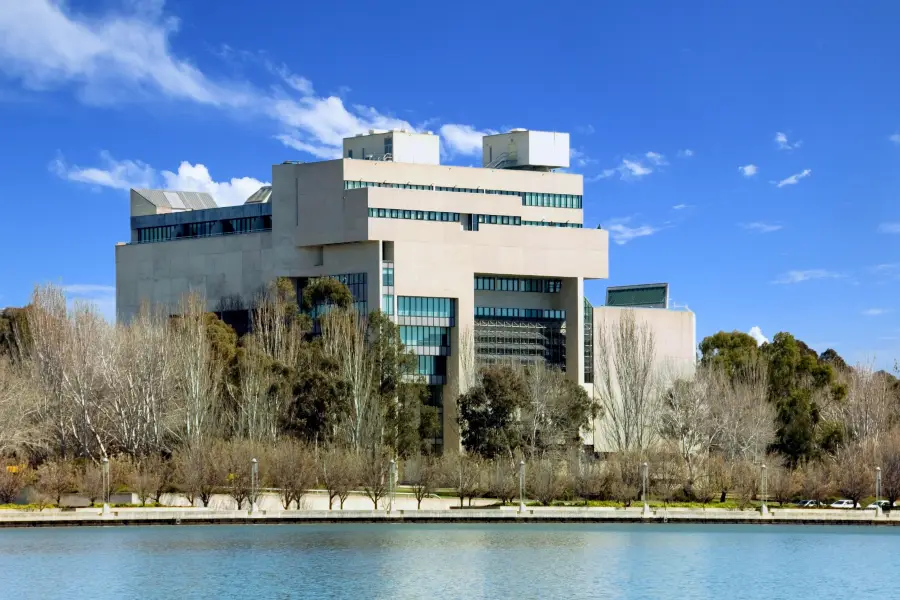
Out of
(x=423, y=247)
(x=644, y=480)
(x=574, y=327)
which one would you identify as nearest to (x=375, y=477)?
(x=644, y=480)

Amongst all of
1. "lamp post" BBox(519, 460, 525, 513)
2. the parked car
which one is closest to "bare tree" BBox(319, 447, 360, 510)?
"lamp post" BBox(519, 460, 525, 513)

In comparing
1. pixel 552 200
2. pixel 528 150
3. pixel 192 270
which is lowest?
pixel 192 270

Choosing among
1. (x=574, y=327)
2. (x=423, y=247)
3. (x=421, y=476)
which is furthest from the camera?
(x=574, y=327)

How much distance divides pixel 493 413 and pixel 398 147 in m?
21.2

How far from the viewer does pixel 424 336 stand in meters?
94.8

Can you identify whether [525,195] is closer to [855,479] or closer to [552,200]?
[552,200]

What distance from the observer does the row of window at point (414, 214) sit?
3723 inches

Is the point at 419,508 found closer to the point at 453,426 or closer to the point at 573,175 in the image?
the point at 453,426

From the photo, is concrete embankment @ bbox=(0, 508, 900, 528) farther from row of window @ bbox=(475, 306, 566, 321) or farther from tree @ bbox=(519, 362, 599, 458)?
row of window @ bbox=(475, 306, 566, 321)

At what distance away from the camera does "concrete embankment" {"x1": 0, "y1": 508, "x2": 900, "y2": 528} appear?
65.9 meters

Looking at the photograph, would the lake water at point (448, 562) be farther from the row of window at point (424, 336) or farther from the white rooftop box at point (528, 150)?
the white rooftop box at point (528, 150)

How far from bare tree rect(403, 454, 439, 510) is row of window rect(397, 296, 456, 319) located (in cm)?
1639

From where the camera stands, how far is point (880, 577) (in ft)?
173

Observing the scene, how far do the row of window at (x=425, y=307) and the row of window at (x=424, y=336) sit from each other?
0.79 m
